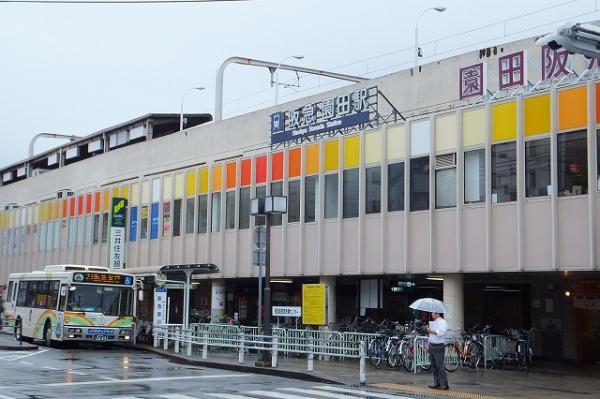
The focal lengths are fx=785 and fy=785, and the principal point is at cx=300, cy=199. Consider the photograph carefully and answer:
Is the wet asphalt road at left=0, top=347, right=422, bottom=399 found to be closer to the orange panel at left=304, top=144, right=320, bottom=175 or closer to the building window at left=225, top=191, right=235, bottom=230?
the orange panel at left=304, top=144, right=320, bottom=175

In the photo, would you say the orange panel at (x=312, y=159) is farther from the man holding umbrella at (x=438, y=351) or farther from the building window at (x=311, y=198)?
the man holding umbrella at (x=438, y=351)

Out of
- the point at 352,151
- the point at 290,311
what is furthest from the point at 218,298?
the point at 352,151

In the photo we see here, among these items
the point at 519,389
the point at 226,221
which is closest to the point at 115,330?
the point at 226,221

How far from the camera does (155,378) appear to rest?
63.3 feet

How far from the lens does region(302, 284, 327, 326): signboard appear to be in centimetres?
2519

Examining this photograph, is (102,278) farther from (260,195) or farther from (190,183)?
(190,183)

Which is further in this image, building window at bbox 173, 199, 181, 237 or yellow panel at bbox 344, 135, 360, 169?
building window at bbox 173, 199, 181, 237

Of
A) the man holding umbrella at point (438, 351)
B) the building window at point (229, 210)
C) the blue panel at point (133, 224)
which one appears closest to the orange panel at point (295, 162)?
the building window at point (229, 210)

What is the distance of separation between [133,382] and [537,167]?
1205 centimetres

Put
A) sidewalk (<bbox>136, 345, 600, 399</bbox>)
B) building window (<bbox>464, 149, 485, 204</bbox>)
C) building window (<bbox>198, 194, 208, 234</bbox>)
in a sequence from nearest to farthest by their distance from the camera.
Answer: sidewalk (<bbox>136, 345, 600, 399</bbox>)
building window (<bbox>464, 149, 485, 204</bbox>)
building window (<bbox>198, 194, 208, 234</bbox>)

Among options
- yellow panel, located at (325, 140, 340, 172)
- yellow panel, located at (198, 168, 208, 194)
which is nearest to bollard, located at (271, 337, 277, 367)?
yellow panel, located at (325, 140, 340, 172)

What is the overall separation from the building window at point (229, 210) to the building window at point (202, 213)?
1609 mm

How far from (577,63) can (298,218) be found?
1118cm

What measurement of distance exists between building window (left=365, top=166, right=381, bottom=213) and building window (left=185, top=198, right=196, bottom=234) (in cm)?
1140
